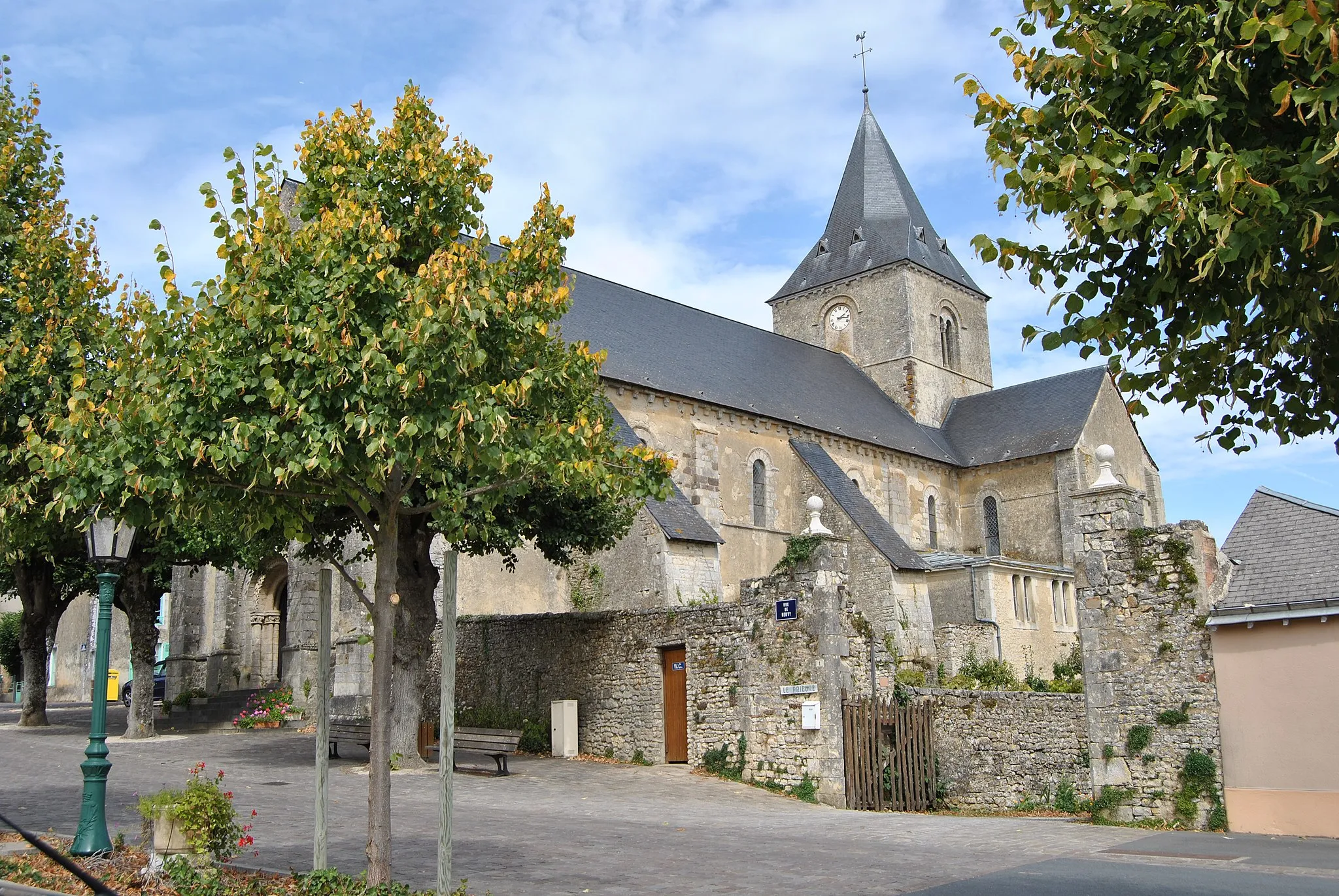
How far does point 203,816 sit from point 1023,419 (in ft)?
111

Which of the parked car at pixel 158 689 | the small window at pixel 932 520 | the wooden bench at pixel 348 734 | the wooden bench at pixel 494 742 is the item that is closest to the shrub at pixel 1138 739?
the wooden bench at pixel 494 742

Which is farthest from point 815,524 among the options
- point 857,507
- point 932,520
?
point 932,520

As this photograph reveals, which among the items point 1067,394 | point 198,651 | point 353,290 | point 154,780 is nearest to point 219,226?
point 353,290

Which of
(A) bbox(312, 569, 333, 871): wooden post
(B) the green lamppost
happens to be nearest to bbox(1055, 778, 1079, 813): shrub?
(A) bbox(312, 569, 333, 871): wooden post

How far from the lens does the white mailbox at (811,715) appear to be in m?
14.7

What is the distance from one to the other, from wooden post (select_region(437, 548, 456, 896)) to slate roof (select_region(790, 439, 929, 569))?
21.0 m

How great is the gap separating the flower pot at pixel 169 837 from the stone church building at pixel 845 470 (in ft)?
34.5

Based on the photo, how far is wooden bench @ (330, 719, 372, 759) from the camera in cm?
1670

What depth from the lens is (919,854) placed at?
10.1 metres

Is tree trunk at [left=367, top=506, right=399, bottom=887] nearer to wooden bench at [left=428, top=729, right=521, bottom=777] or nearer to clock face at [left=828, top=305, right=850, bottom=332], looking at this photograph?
wooden bench at [left=428, top=729, right=521, bottom=777]

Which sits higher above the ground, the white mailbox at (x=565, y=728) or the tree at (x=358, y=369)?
the tree at (x=358, y=369)

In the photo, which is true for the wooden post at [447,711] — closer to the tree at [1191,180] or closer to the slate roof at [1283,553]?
the tree at [1191,180]

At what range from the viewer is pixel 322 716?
755cm

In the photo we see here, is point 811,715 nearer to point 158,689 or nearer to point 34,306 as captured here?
point 34,306
